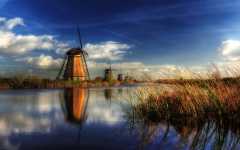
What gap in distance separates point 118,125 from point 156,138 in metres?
2.24

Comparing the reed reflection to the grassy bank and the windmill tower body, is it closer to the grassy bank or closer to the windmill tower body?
the grassy bank

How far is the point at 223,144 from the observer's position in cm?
615

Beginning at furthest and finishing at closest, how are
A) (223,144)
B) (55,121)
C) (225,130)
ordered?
(55,121), (225,130), (223,144)

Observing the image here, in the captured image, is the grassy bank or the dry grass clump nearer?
the grassy bank

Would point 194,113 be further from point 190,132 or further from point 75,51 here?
point 75,51

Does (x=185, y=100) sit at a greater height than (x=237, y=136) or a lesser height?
greater

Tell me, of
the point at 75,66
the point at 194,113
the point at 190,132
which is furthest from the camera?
the point at 75,66

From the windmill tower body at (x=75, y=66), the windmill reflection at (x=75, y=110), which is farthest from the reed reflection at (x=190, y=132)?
the windmill tower body at (x=75, y=66)

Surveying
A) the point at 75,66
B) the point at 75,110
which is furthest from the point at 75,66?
the point at 75,110

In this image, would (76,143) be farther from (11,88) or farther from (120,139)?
(11,88)

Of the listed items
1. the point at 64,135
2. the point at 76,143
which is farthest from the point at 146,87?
the point at 76,143

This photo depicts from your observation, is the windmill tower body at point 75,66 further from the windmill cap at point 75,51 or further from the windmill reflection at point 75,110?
the windmill reflection at point 75,110

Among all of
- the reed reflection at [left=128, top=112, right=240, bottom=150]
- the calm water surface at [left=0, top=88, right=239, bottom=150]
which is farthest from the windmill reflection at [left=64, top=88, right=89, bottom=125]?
the reed reflection at [left=128, top=112, right=240, bottom=150]

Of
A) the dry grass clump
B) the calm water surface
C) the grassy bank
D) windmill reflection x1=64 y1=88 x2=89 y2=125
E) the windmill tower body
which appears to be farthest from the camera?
the windmill tower body
